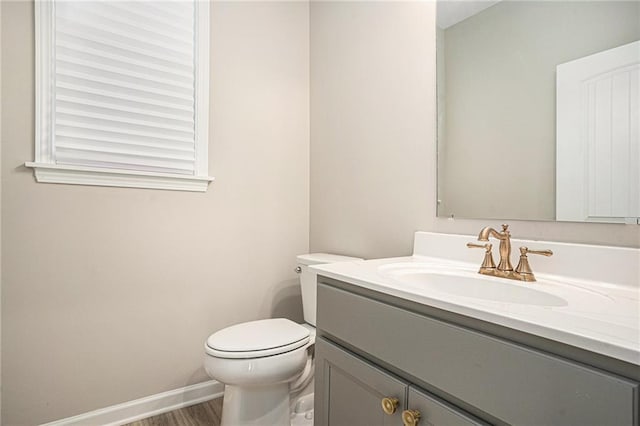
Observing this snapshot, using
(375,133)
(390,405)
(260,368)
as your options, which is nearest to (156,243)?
(260,368)

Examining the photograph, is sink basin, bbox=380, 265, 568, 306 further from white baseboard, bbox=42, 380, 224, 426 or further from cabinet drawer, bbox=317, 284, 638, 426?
white baseboard, bbox=42, 380, 224, 426

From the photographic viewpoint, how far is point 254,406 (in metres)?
1.49

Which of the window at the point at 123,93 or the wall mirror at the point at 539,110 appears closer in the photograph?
the wall mirror at the point at 539,110

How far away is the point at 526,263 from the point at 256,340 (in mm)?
1042

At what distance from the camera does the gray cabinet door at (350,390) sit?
89cm

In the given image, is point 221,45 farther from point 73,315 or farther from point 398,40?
point 73,315

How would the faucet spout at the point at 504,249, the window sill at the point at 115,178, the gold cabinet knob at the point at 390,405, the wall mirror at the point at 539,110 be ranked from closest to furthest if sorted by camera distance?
the gold cabinet knob at the point at 390,405, the wall mirror at the point at 539,110, the faucet spout at the point at 504,249, the window sill at the point at 115,178

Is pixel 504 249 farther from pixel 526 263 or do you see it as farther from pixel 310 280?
pixel 310 280

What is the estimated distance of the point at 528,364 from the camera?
62 cm

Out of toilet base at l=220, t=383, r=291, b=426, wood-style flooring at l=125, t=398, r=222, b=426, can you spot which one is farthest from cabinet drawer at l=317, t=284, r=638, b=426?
wood-style flooring at l=125, t=398, r=222, b=426

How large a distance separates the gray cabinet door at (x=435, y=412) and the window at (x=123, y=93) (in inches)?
57.3

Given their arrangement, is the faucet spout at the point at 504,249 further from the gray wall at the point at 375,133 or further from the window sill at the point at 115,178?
the window sill at the point at 115,178

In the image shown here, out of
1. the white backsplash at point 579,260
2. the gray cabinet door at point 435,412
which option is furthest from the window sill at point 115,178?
the gray cabinet door at point 435,412

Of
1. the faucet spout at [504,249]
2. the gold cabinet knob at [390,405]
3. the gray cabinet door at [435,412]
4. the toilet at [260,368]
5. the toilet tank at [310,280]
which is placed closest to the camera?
the gray cabinet door at [435,412]
